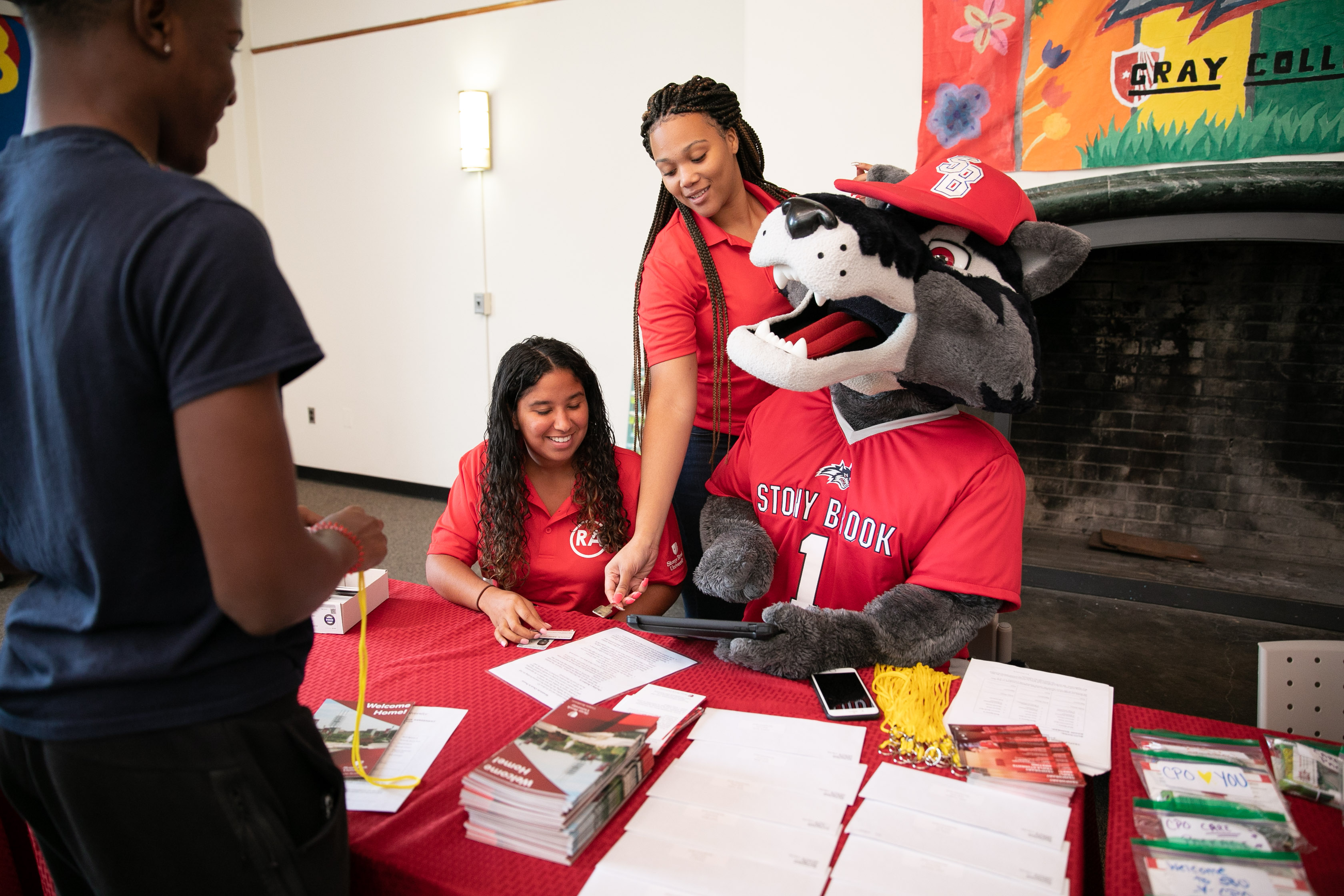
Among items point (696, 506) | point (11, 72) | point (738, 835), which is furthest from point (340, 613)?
point (11, 72)

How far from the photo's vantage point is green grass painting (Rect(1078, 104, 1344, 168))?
94.0 inches

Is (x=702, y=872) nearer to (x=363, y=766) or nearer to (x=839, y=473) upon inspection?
(x=363, y=766)

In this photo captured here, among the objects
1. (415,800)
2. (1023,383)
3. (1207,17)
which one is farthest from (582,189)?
(415,800)

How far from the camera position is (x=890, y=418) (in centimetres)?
140

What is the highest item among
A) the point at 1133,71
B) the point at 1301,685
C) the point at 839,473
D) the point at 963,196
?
the point at 1133,71

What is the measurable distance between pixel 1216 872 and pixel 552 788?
73 cm

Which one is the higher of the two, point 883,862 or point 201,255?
point 201,255

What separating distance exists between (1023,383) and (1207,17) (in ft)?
6.55

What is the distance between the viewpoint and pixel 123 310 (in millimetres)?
589

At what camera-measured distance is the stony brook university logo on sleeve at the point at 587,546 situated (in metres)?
1.81

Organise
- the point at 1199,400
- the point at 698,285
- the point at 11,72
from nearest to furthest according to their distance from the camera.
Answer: the point at 698,285 < the point at 1199,400 < the point at 11,72

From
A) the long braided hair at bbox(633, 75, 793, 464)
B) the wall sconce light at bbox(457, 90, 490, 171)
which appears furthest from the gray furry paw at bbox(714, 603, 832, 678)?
the wall sconce light at bbox(457, 90, 490, 171)

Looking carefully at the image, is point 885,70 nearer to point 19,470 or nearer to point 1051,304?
point 1051,304

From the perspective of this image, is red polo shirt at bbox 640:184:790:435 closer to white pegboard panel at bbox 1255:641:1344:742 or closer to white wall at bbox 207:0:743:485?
white pegboard panel at bbox 1255:641:1344:742
